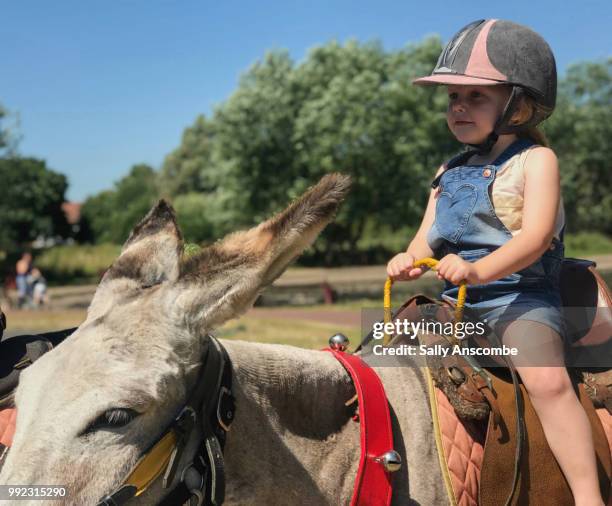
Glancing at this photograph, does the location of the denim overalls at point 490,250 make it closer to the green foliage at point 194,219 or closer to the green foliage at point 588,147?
the green foliage at point 194,219

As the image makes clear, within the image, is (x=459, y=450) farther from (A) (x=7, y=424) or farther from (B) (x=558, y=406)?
(A) (x=7, y=424)

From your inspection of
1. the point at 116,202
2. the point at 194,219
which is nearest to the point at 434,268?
the point at 194,219

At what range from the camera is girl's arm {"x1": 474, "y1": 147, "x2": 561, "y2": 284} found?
2213 mm

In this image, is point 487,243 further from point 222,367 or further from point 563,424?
point 222,367

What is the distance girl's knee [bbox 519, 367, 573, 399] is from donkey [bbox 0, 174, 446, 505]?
39 cm

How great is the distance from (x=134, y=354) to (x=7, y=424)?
1025mm

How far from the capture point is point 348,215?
25.6 meters

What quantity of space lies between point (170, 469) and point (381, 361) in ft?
3.34

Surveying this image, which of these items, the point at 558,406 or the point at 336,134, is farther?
the point at 336,134

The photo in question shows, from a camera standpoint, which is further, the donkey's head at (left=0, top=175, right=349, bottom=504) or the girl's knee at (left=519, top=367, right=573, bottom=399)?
the girl's knee at (left=519, top=367, right=573, bottom=399)

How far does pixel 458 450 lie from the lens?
7.25 ft

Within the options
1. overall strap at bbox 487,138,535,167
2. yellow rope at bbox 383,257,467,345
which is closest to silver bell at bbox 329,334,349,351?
yellow rope at bbox 383,257,467,345

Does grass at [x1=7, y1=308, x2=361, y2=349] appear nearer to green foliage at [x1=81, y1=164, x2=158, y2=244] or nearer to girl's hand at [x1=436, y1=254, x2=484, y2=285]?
girl's hand at [x1=436, y1=254, x2=484, y2=285]

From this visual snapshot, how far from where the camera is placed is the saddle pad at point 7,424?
237 cm
